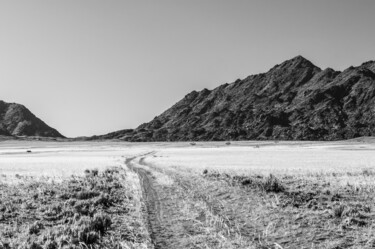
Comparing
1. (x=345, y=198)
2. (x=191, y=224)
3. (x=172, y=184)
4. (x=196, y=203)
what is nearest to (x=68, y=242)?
(x=191, y=224)

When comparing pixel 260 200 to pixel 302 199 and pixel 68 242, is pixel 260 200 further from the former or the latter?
pixel 68 242

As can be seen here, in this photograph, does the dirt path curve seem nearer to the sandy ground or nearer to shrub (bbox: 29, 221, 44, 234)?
shrub (bbox: 29, 221, 44, 234)

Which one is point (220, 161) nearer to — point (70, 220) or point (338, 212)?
point (338, 212)

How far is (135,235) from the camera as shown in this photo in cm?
1216

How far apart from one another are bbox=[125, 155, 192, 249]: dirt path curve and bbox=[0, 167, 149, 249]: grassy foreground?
0.38 metres

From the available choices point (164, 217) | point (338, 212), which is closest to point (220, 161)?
point (164, 217)

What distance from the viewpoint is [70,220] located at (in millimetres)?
13992

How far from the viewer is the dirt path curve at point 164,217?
11249 mm

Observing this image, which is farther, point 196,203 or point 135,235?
point 196,203

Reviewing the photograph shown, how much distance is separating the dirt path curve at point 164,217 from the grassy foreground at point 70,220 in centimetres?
38

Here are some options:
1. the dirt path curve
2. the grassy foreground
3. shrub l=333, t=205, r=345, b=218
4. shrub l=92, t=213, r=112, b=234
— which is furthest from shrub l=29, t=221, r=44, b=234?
shrub l=333, t=205, r=345, b=218

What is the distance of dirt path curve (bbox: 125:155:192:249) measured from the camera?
11.2 meters

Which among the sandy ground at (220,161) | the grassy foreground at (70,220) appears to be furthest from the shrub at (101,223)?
the sandy ground at (220,161)

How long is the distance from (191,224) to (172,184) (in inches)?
462
